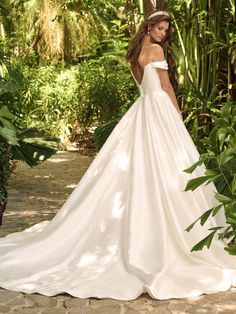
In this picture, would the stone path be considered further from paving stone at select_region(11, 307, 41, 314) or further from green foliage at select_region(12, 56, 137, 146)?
green foliage at select_region(12, 56, 137, 146)

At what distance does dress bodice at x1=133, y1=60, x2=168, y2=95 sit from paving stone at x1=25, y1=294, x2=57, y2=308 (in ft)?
5.51

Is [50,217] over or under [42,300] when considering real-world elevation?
under

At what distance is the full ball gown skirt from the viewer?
389 centimetres

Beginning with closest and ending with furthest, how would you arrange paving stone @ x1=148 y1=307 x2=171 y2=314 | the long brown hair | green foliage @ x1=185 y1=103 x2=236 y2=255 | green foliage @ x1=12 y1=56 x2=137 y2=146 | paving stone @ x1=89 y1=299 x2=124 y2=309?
green foliage @ x1=185 y1=103 x2=236 y2=255 → paving stone @ x1=148 y1=307 x2=171 y2=314 → paving stone @ x1=89 y1=299 x2=124 y2=309 → the long brown hair → green foliage @ x1=12 y1=56 x2=137 y2=146

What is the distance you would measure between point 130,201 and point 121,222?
0.16m

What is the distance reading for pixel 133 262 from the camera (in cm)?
405

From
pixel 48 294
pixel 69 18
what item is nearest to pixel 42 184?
pixel 48 294

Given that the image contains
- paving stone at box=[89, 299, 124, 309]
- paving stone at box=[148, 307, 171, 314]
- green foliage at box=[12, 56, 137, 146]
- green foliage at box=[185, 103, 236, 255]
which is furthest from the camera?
green foliage at box=[12, 56, 137, 146]

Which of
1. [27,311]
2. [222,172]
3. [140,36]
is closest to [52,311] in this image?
[27,311]

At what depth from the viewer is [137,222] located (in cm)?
422

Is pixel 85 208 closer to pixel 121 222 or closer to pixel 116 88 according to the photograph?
pixel 121 222

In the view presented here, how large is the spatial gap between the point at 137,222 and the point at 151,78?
3.42 ft

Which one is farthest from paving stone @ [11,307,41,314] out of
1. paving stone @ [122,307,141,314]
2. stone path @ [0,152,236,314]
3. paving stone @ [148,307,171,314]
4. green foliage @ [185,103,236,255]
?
green foliage @ [185,103,236,255]

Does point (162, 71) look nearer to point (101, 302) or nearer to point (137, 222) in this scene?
point (137, 222)
